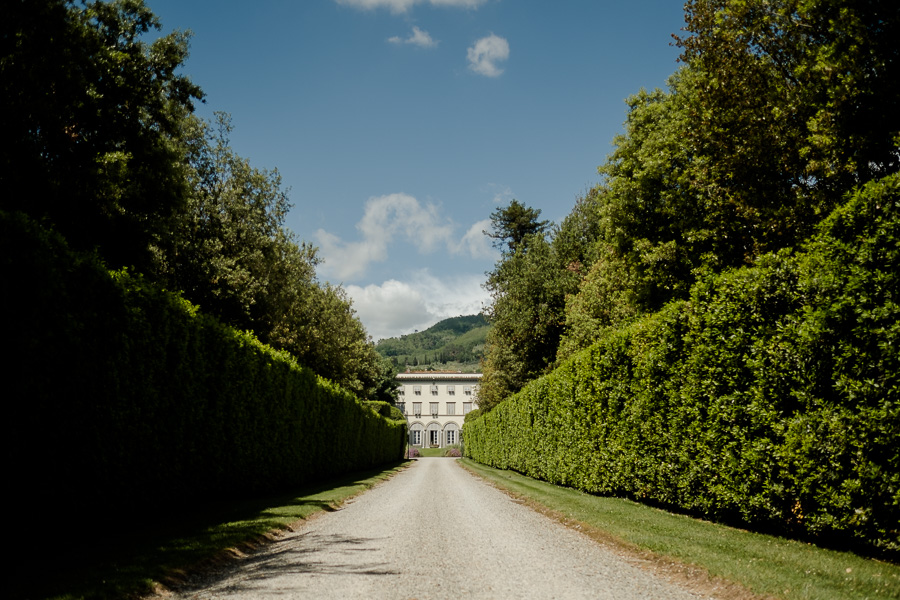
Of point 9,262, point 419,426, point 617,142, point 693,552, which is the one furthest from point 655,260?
point 419,426

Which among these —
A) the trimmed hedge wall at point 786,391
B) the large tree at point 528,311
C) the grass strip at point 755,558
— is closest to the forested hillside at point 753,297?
the trimmed hedge wall at point 786,391

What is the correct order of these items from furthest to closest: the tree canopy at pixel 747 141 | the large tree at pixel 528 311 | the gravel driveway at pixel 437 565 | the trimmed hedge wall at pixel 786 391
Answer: the large tree at pixel 528 311, the tree canopy at pixel 747 141, the trimmed hedge wall at pixel 786 391, the gravel driveway at pixel 437 565

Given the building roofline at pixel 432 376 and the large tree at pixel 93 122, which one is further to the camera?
the building roofline at pixel 432 376

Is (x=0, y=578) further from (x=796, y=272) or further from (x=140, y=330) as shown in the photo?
(x=796, y=272)

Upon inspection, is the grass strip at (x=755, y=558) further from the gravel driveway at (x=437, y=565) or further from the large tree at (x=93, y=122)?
the large tree at (x=93, y=122)

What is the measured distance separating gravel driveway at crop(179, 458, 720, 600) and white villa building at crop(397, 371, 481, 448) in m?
93.0

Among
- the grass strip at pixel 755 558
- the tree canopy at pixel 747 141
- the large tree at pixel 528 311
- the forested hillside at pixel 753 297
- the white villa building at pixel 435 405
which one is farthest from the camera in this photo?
the white villa building at pixel 435 405

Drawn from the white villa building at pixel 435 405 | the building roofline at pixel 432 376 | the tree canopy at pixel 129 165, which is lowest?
the white villa building at pixel 435 405

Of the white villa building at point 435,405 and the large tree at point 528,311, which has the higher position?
the large tree at point 528,311

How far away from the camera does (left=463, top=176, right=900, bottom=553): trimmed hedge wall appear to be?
6133mm

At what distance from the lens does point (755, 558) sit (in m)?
6.15

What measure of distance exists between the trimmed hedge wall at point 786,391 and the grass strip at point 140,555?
26.5 ft

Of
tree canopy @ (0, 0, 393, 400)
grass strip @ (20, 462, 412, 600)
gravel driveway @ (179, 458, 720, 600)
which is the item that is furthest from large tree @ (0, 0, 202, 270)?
gravel driveway @ (179, 458, 720, 600)

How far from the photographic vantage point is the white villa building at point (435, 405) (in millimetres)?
101375
